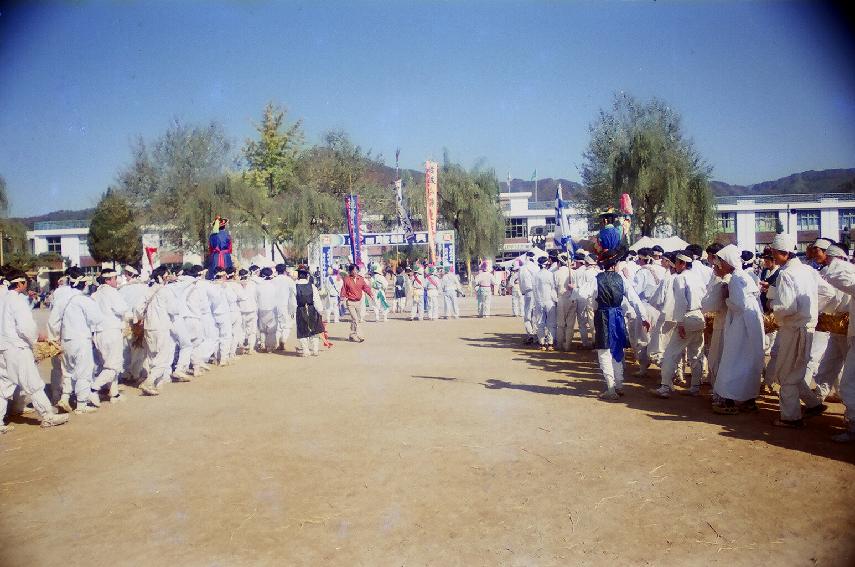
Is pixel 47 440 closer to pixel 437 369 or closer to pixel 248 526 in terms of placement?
pixel 248 526

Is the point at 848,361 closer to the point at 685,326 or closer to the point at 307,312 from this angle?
the point at 685,326

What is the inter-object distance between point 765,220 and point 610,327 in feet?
172

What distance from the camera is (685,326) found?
25.0 feet

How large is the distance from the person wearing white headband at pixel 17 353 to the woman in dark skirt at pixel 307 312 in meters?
5.58

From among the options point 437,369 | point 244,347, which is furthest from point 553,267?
point 244,347

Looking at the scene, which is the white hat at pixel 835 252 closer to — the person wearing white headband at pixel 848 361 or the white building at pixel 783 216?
the person wearing white headband at pixel 848 361

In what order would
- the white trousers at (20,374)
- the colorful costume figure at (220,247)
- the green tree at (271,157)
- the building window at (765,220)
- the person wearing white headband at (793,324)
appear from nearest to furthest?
the person wearing white headband at (793,324) → the white trousers at (20,374) → the colorful costume figure at (220,247) → the green tree at (271,157) → the building window at (765,220)

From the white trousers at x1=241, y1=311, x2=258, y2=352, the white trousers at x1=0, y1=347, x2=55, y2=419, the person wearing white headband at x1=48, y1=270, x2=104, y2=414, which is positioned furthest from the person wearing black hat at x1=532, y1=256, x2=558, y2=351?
the white trousers at x1=0, y1=347, x2=55, y2=419

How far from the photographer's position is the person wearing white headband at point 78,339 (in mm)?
8039

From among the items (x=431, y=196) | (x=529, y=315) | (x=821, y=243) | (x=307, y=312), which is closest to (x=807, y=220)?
(x=431, y=196)

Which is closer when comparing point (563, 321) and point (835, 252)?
point (835, 252)

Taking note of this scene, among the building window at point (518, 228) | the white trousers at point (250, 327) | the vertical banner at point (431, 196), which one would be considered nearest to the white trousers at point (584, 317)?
the white trousers at point (250, 327)

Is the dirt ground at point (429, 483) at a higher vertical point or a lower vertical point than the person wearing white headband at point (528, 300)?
lower

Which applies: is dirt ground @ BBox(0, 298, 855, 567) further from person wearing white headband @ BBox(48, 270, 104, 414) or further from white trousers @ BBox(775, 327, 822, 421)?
person wearing white headband @ BBox(48, 270, 104, 414)
